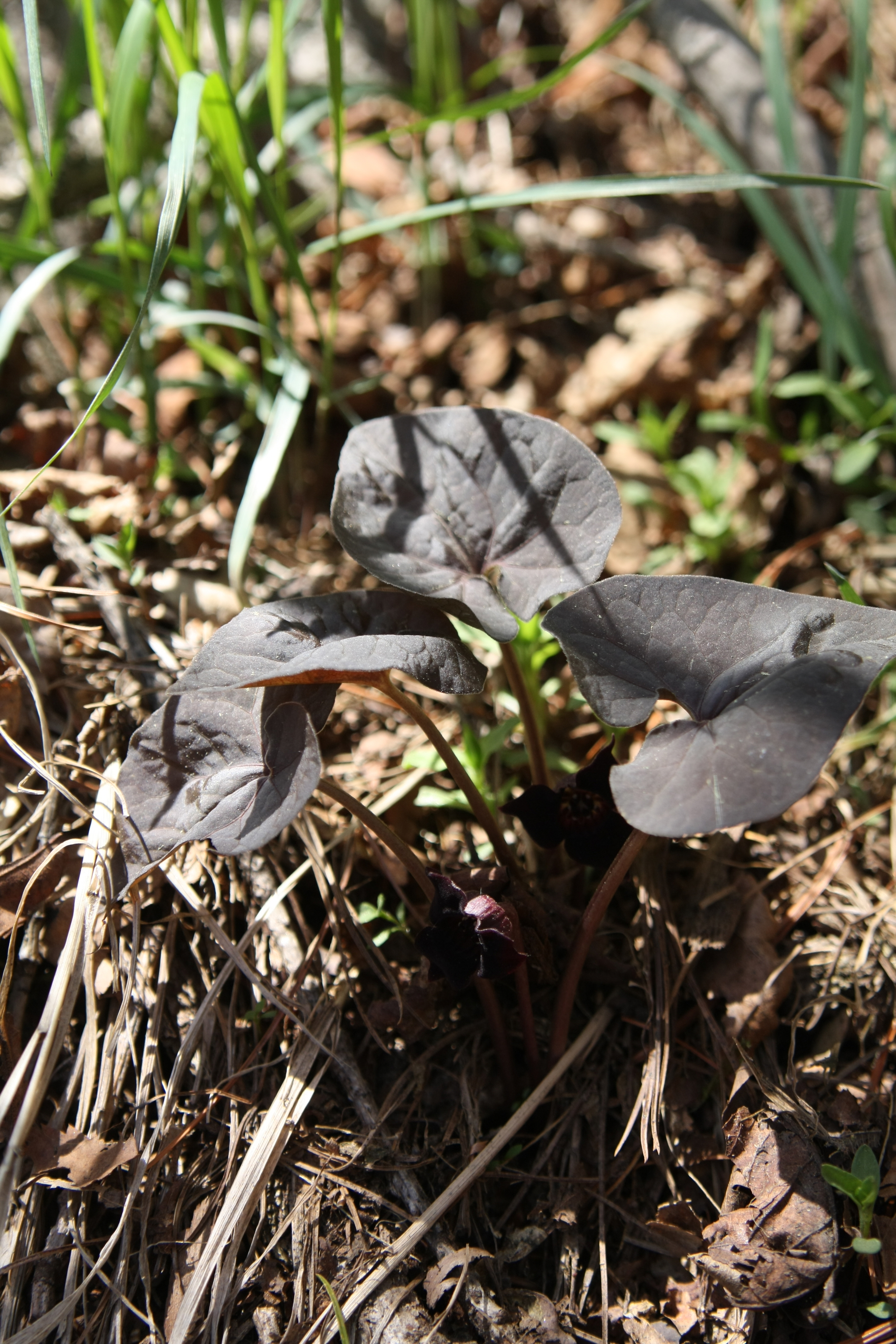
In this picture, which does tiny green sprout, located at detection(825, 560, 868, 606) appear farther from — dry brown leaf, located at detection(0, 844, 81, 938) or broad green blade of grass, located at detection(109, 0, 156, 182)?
broad green blade of grass, located at detection(109, 0, 156, 182)

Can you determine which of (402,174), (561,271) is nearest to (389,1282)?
(561,271)

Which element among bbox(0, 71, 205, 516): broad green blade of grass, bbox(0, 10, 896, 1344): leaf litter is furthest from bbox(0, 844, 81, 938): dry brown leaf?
bbox(0, 71, 205, 516): broad green blade of grass

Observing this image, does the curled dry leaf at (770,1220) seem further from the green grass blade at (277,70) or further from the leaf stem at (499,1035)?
the green grass blade at (277,70)

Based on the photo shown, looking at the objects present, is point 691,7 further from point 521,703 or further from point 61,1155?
point 61,1155

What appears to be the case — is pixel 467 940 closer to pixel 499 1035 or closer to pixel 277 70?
pixel 499 1035

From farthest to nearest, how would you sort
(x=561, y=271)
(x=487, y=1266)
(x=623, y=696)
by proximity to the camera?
(x=561, y=271) → (x=487, y=1266) → (x=623, y=696)

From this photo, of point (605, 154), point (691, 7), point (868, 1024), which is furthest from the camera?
point (605, 154)
